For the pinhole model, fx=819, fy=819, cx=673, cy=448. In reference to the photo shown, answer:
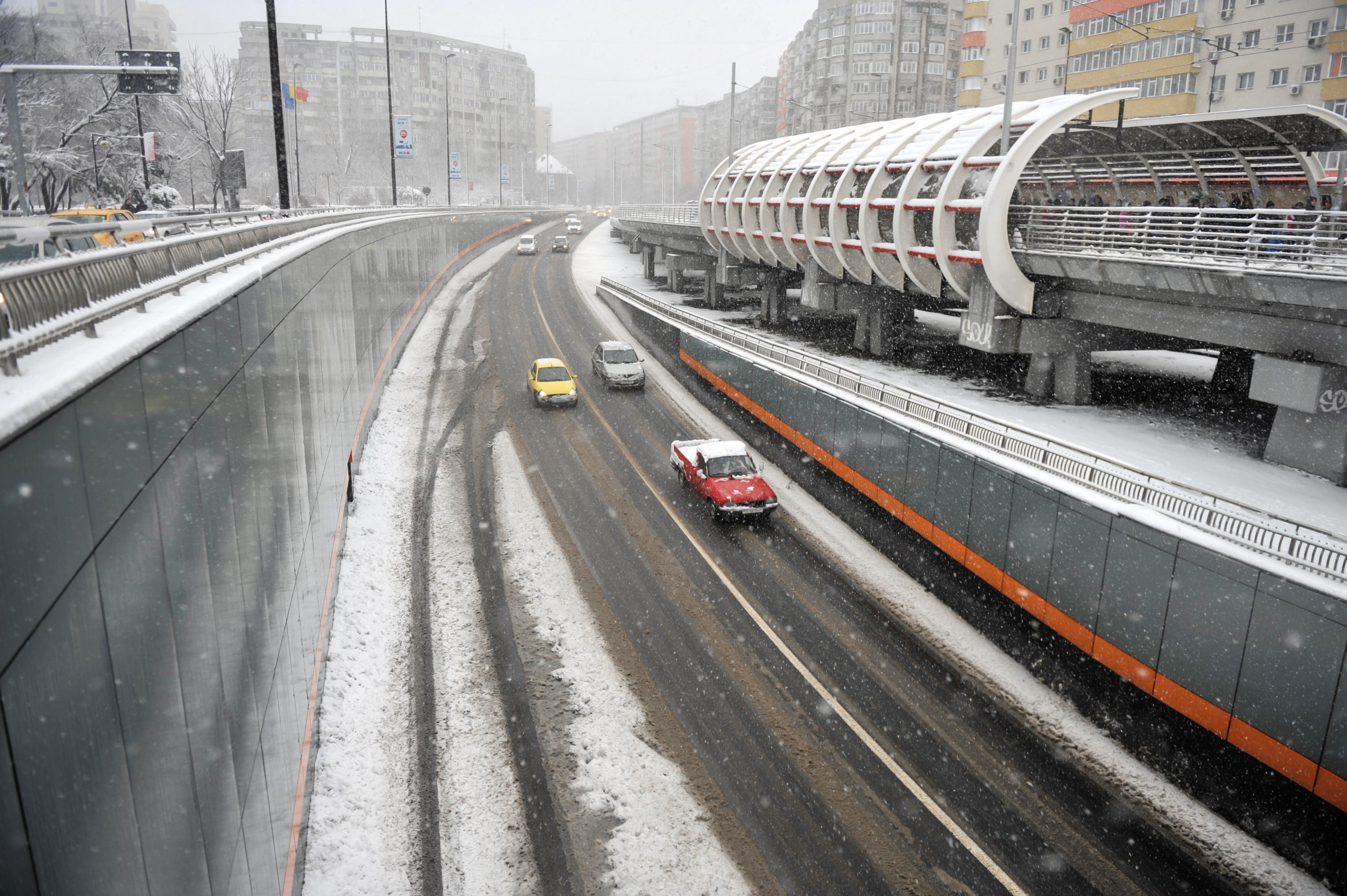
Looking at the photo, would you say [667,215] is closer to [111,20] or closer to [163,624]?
[163,624]

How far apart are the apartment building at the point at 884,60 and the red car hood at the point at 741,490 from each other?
73.1 metres

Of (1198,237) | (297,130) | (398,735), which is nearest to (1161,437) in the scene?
(1198,237)

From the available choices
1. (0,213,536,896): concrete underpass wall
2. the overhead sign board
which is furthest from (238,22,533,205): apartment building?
(0,213,536,896): concrete underpass wall

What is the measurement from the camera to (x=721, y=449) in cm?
2002

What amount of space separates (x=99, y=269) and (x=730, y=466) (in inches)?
599

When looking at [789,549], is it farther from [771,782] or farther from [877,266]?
[877,266]

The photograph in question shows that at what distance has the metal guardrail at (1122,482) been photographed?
31.8ft

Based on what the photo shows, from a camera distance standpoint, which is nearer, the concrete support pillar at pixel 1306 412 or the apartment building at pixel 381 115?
the concrete support pillar at pixel 1306 412

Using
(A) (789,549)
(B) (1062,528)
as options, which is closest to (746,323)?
(A) (789,549)

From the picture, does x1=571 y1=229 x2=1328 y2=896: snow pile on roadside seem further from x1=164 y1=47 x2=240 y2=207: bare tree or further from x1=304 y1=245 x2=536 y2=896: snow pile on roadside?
x1=164 y1=47 x2=240 y2=207: bare tree

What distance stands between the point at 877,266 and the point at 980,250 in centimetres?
593

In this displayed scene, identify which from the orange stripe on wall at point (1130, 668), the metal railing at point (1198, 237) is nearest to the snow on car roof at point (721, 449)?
the orange stripe on wall at point (1130, 668)

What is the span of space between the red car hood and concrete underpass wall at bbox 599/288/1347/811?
8.42 ft

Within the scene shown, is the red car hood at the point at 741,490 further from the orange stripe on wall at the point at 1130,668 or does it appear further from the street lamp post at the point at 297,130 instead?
the street lamp post at the point at 297,130
